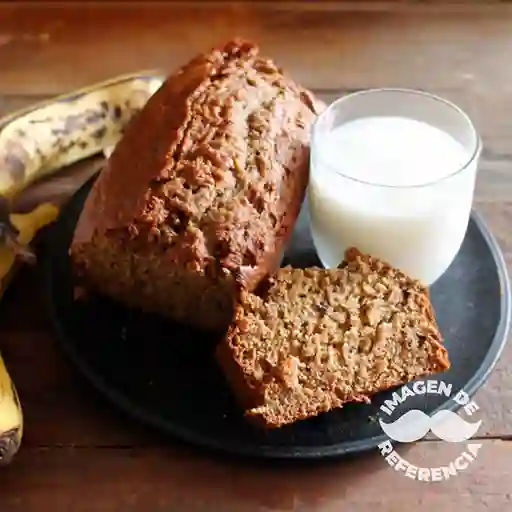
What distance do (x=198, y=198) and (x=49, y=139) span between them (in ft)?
1.77

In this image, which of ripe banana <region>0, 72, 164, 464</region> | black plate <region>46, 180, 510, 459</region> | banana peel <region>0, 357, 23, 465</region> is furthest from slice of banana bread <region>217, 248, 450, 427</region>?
ripe banana <region>0, 72, 164, 464</region>

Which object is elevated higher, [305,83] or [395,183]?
[395,183]

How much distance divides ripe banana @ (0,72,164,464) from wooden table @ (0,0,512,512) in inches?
4.0

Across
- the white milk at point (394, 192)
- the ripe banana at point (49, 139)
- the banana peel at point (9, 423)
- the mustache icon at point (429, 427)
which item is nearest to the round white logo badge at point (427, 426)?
the mustache icon at point (429, 427)

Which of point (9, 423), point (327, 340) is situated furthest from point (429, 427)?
point (9, 423)

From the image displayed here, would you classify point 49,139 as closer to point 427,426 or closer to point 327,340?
point 327,340

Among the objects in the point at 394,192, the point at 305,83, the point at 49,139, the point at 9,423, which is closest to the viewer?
the point at 9,423

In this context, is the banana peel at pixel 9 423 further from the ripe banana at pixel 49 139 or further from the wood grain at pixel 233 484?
the ripe banana at pixel 49 139

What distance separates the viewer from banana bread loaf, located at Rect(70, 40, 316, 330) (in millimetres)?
1478

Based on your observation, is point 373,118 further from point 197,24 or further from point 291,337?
point 197,24

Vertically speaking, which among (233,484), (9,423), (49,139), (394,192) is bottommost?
(233,484)

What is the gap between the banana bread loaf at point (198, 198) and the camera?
148 cm

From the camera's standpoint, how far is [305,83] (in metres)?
2.26

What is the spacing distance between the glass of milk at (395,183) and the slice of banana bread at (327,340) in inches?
2.8
